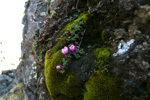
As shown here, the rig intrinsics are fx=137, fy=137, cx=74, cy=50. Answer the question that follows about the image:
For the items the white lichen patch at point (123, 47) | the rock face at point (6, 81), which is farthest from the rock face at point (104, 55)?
the rock face at point (6, 81)

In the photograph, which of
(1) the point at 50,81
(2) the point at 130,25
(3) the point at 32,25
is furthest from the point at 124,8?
(3) the point at 32,25

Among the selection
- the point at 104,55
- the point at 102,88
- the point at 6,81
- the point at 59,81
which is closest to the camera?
the point at 102,88

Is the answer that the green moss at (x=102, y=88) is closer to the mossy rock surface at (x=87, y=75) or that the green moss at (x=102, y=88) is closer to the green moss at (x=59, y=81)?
the mossy rock surface at (x=87, y=75)

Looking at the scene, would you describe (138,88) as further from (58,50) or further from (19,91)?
(19,91)

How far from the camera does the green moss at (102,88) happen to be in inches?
85.7

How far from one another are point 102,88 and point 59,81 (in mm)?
970

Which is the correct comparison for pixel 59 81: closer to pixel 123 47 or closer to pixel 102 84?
pixel 102 84

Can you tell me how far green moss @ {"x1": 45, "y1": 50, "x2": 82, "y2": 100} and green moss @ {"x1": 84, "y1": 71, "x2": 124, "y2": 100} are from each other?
320 mm

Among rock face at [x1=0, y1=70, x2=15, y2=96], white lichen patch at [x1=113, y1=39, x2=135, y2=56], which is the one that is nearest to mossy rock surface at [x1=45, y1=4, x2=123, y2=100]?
white lichen patch at [x1=113, y1=39, x2=135, y2=56]

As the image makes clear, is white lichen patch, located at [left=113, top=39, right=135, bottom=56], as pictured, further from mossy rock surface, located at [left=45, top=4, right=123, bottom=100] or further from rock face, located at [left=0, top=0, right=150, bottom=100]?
mossy rock surface, located at [left=45, top=4, right=123, bottom=100]

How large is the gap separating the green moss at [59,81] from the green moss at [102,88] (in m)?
0.32

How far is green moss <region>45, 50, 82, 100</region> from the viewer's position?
2649mm

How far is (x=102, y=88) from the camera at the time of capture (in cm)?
227

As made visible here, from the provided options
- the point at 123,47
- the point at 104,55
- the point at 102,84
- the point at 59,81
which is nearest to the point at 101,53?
the point at 104,55
